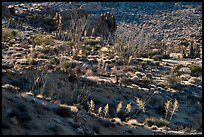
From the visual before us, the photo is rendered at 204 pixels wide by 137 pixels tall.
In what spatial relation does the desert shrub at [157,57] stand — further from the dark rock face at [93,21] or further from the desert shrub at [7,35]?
the desert shrub at [7,35]

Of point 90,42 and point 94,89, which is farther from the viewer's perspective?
point 90,42

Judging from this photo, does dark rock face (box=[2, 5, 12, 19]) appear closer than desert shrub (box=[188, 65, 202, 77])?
No

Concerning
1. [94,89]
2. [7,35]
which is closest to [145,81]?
[94,89]

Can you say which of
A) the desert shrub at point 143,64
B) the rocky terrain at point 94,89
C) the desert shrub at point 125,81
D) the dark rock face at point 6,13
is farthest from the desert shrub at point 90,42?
the desert shrub at point 125,81

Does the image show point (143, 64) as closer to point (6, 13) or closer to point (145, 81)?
point (145, 81)

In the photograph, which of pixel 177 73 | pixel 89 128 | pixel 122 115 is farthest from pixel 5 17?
pixel 89 128

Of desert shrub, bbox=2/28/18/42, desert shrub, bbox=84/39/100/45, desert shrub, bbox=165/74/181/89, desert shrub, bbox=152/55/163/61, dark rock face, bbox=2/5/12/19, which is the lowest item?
desert shrub, bbox=152/55/163/61

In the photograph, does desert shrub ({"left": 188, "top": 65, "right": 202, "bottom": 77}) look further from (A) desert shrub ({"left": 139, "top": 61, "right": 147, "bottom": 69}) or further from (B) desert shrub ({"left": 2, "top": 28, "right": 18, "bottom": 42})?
(B) desert shrub ({"left": 2, "top": 28, "right": 18, "bottom": 42})

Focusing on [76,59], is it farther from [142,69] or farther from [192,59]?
[192,59]

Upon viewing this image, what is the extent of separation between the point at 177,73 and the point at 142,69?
1.96 meters

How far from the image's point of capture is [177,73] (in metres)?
23.2

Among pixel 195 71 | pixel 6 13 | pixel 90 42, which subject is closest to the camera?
pixel 195 71

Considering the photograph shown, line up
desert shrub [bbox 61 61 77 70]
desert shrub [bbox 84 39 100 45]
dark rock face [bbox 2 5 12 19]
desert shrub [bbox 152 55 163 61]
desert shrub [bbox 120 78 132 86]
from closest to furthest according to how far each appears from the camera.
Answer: desert shrub [bbox 120 78 132 86], desert shrub [bbox 61 61 77 70], desert shrub [bbox 152 55 163 61], desert shrub [bbox 84 39 100 45], dark rock face [bbox 2 5 12 19]

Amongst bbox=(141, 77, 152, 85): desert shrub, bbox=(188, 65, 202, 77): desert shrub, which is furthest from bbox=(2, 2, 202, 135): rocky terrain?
bbox=(141, 77, 152, 85): desert shrub
